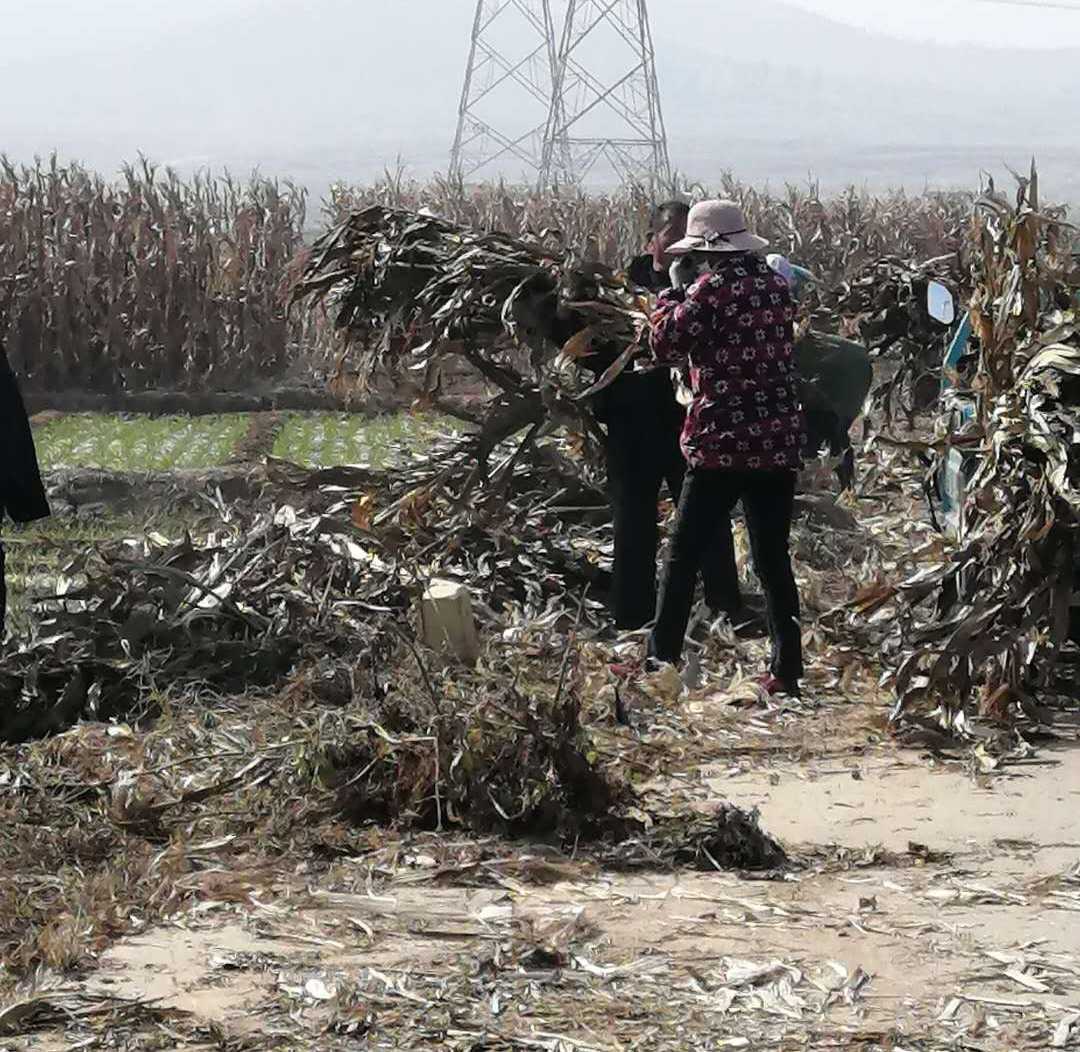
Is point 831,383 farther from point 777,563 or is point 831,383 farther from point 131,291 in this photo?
point 131,291

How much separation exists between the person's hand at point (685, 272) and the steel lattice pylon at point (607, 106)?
16350 mm

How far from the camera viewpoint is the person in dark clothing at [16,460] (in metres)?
7.07

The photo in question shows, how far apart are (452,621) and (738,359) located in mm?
1628

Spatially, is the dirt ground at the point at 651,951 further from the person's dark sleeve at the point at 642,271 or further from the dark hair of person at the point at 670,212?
the person's dark sleeve at the point at 642,271

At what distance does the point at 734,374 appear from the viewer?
25.6 ft

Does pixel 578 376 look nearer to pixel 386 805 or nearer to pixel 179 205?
pixel 386 805

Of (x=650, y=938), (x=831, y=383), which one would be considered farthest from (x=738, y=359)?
(x=650, y=938)

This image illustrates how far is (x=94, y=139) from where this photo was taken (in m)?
157

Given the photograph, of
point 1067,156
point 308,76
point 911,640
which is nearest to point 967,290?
point 911,640

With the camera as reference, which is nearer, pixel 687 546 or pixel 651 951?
pixel 651 951

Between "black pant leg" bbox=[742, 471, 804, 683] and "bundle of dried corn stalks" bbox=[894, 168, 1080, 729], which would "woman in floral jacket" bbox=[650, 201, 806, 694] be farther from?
"bundle of dried corn stalks" bbox=[894, 168, 1080, 729]

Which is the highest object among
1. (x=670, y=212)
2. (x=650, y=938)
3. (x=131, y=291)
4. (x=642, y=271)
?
(x=670, y=212)

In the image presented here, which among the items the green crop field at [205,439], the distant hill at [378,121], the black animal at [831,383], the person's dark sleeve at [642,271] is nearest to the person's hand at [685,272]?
the person's dark sleeve at [642,271]

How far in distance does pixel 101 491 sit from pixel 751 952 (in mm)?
9583
